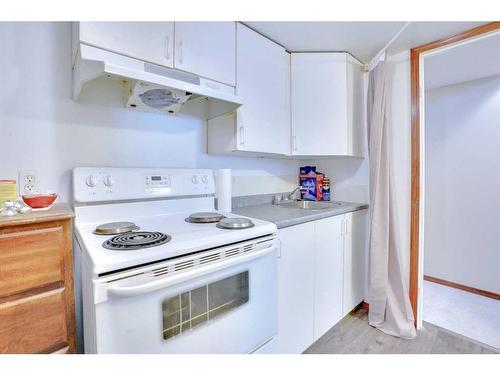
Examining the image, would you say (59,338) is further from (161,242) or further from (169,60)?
(169,60)

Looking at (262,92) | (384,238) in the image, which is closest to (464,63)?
(384,238)

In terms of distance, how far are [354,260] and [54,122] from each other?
2126 millimetres

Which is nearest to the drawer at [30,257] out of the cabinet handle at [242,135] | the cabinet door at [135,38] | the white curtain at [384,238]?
the cabinet door at [135,38]

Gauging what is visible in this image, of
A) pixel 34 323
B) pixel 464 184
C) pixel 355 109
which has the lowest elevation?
pixel 34 323

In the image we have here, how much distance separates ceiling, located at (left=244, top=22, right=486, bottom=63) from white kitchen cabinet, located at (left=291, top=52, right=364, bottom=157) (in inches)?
3.9

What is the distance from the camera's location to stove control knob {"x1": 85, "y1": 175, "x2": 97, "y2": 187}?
1.19m

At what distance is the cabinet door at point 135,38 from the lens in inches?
39.2

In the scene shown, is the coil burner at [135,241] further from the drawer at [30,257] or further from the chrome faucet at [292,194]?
the chrome faucet at [292,194]

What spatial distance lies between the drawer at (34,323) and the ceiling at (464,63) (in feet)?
8.76

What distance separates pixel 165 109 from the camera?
1449 millimetres

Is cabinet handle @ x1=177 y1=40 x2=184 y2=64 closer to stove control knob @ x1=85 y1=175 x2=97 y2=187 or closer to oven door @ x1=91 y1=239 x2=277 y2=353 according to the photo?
stove control knob @ x1=85 y1=175 x2=97 y2=187

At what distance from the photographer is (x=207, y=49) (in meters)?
1.33

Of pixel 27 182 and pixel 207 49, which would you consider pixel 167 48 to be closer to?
pixel 207 49

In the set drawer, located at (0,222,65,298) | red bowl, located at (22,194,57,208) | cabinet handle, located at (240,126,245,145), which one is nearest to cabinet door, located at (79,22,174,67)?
cabinet handle, located at (240,126,245,145)
